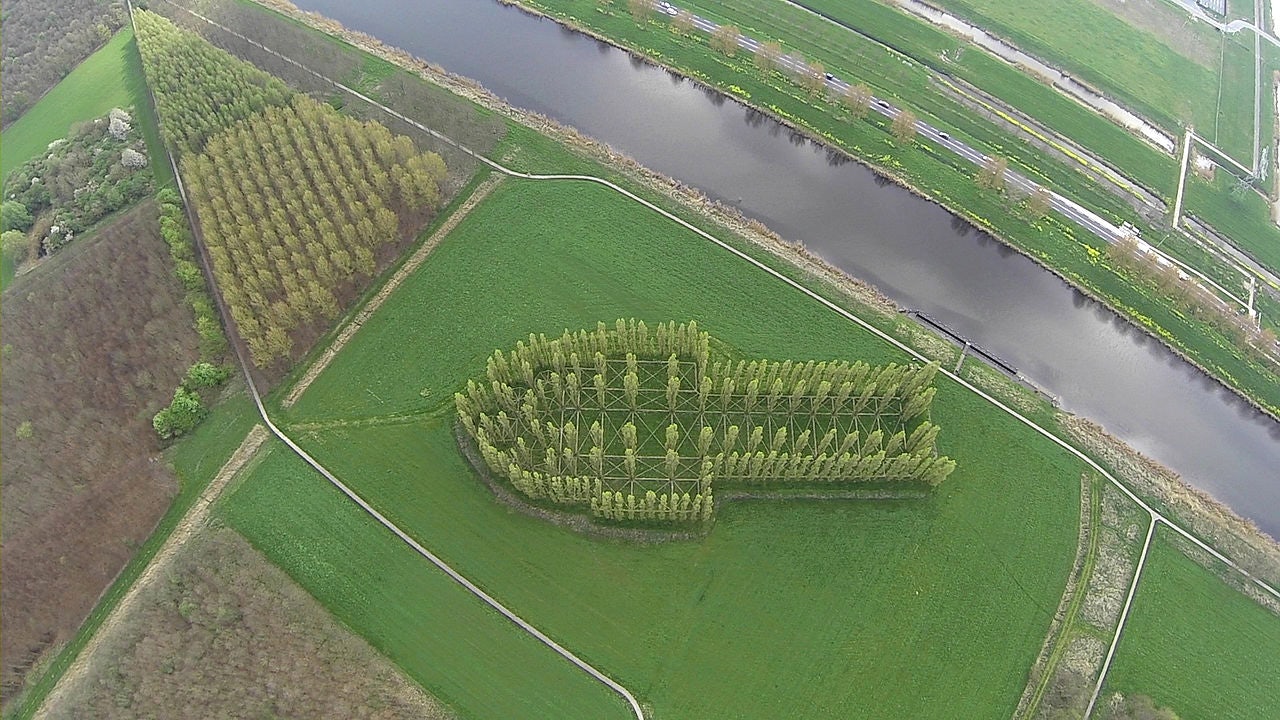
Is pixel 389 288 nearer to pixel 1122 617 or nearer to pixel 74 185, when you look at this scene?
pixel 74 185

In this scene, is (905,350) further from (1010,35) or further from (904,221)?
(1010,35)

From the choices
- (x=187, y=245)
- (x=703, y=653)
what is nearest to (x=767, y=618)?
(x=703, y=653)

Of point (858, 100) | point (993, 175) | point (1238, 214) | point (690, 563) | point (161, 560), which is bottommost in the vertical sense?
point (161, 560)

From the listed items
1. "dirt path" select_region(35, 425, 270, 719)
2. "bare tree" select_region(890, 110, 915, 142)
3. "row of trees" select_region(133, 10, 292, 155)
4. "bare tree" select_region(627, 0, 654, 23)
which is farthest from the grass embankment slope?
"bare tree" select_region(627, 0, 654, 23)

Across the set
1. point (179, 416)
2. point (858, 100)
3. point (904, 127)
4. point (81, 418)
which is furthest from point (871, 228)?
point (81, 418)

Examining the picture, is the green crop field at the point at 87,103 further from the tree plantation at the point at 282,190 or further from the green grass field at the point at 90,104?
the tree plantation at the point at 282,190

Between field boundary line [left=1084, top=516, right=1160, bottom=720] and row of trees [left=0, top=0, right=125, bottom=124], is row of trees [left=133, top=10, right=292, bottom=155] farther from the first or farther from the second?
field boundary line [left=1084, top=516, right=1160, bottom=720]

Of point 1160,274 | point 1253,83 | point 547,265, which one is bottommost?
point 547,265
